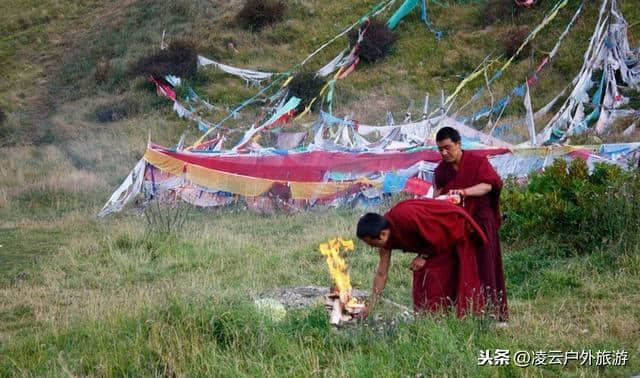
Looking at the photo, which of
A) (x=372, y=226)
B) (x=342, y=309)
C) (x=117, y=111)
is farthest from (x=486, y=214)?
(x=117, y=111)

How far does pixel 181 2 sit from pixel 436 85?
1449cm

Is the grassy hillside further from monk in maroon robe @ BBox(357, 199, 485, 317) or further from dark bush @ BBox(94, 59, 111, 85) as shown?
dark bush @ BBox(94, 59, 111, 85)

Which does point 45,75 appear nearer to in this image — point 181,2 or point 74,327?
point 181,2

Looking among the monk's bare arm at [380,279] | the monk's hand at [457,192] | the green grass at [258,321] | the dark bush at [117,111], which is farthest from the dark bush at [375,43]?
the monk's bare arm at [380,279]

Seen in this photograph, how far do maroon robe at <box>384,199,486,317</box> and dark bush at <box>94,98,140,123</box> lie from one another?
18381mm

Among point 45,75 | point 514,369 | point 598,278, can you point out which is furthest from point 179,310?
point 45,75

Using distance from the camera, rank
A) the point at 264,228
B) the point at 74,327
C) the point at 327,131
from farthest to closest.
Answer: the point at 327,131
the point at 264,228
the point at 74,327

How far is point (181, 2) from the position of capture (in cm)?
3045

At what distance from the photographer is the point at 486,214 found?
503 cm

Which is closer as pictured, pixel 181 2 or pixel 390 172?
pixel 390 172

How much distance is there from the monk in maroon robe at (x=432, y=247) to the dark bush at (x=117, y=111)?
1836 centimetres

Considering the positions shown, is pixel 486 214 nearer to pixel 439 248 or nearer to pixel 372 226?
pixel 439 248

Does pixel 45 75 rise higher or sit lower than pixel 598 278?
higher

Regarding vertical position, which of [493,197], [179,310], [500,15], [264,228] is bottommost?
[264,228]
